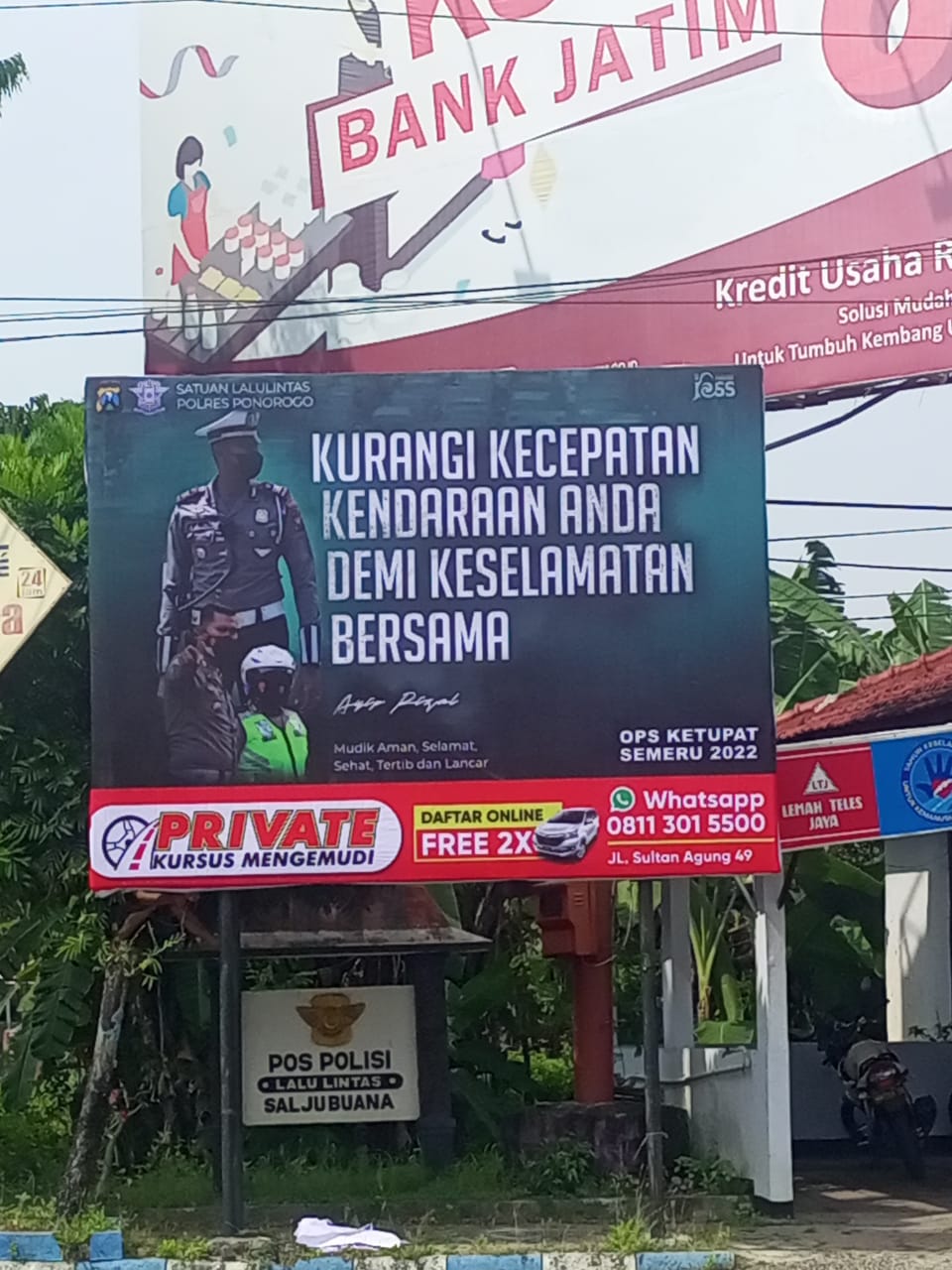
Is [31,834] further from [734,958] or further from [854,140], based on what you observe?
[734,958]

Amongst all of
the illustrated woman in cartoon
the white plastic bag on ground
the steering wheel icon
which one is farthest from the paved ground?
the illustrated woman in cartoon

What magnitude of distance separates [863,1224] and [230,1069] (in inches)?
158

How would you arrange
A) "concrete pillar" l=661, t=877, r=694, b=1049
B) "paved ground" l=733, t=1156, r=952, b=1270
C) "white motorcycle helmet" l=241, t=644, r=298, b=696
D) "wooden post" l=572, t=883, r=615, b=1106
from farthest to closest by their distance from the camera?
"concrete pillar" l=661, t=877, r=694, b=1049 < "wooden post" l=572, t=883, r=615, b=1106 < "white motorcycle helmet" l=241, t=644, r=298, b=696 < "paved ground" l=733, t=1156, r=952, b=1270

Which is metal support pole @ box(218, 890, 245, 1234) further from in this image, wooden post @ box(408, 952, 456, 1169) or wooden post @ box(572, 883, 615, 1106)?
wooden post @ box(572, 883, 615, 1106)

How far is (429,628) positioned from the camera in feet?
36.2

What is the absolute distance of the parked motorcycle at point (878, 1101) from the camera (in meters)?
14.0

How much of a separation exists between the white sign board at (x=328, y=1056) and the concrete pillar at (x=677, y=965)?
8.93 feet

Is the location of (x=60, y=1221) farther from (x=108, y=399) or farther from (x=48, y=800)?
(x=108, y=399)

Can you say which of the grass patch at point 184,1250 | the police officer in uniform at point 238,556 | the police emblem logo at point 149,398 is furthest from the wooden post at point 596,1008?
the police emblem logo at point 149,398

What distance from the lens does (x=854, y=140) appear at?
608 inches

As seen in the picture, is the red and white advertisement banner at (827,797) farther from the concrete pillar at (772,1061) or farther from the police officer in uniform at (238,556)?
the police officer in uniform at (238,556)

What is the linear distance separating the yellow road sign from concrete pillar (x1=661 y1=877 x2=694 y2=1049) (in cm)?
522

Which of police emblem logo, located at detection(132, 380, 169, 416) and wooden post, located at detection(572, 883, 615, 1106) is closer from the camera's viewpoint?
police emblem logo, located at detection(132, 380, 169, 416)

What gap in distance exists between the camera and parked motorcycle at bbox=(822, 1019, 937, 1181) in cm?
1403
